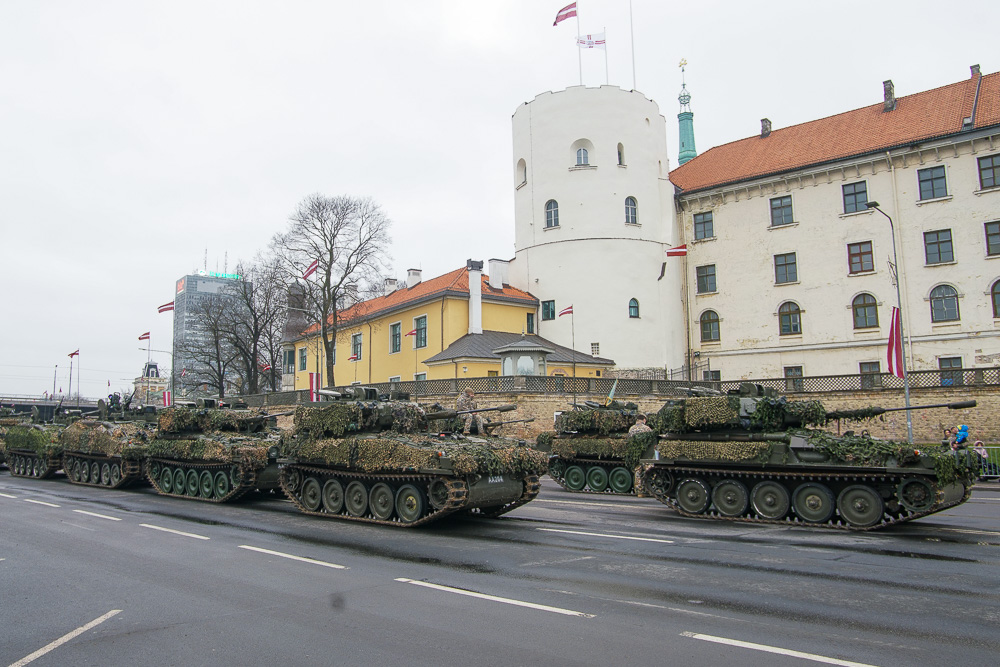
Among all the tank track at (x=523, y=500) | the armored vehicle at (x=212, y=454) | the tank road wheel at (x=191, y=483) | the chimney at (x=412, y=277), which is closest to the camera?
the tank track at (x=523, y=500)

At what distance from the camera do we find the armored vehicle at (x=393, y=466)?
40.1ft

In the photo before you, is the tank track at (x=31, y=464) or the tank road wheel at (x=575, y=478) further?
the tank track at (x=31, y=464)

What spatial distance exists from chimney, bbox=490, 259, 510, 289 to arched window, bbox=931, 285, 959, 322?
893 inches

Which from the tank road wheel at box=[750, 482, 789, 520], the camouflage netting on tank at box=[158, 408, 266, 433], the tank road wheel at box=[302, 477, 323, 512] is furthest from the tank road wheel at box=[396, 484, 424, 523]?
the camouflage netting on tank at box=[158, 408, 266, 433]

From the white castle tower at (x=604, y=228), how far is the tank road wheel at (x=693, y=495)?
87.8ft

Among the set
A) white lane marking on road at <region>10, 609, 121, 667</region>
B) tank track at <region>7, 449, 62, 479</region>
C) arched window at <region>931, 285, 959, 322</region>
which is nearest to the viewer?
white lane marking on road at <region>10, 609, 121, 667</region>

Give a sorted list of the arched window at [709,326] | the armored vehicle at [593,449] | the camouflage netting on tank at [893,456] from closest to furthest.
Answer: the camouflage netting on tank at [893,456] → the armored vehicle at [593,449] → the arched window at [709,326]

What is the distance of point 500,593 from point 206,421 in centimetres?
1373

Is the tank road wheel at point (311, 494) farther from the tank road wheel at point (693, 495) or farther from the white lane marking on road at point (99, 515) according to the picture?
the tank road wheel at point (693, 495)

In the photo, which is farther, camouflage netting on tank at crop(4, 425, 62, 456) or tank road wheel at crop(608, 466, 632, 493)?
camouflage netting on tank at crop(4, 425, 62, 456)

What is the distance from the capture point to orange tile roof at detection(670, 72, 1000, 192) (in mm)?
35625

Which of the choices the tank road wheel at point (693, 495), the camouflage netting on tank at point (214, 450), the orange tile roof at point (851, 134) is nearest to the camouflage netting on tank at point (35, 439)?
the camouflage netting on tank at point (214, 450)

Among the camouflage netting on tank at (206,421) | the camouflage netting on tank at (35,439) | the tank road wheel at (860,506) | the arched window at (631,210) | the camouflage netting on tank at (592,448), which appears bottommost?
the tank road wheel at (860,506)

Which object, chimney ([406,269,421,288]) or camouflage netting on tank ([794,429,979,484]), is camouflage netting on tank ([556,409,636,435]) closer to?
camouflage netting on tank ([794,429,979,484])
